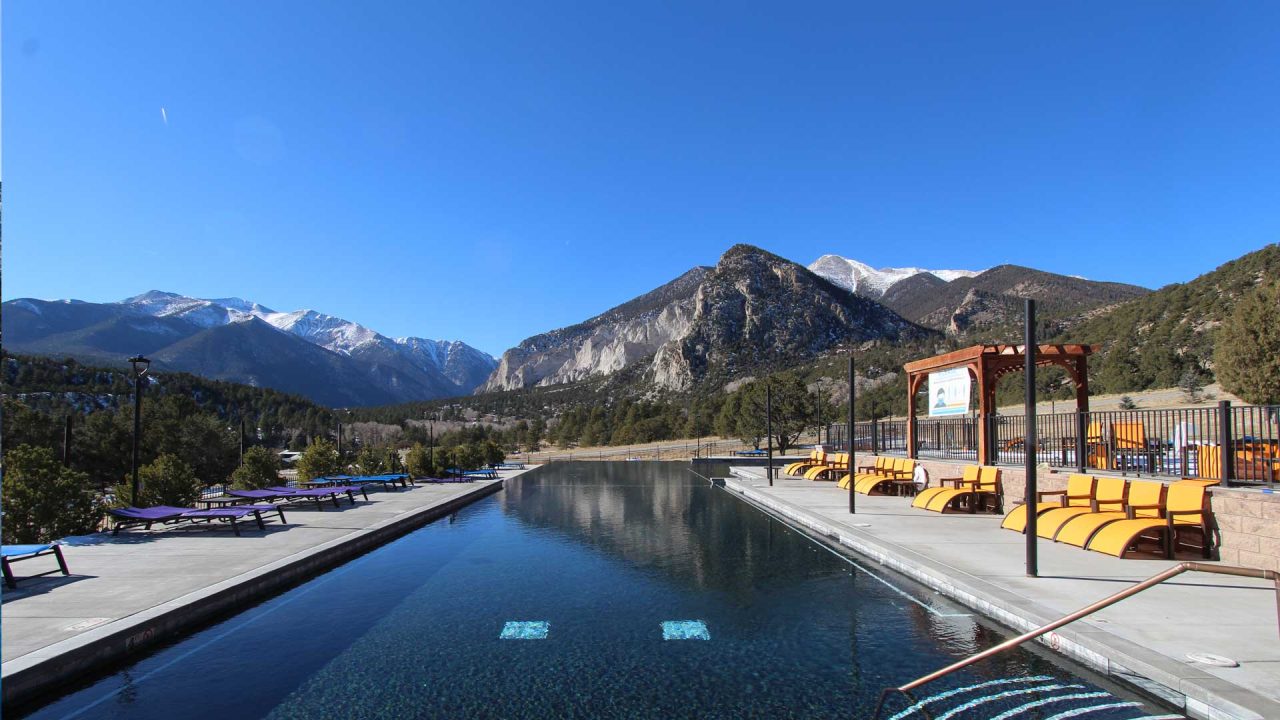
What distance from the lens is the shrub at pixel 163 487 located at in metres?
14.8

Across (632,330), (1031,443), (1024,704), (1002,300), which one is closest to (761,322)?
(1002,300)

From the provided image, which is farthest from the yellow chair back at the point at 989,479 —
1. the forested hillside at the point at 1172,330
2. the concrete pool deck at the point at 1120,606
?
the forested hillside at the point at 1172,330

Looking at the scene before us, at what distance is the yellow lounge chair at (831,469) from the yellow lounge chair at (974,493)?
8.58 meters

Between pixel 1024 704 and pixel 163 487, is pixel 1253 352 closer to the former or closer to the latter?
pixel 1024 704

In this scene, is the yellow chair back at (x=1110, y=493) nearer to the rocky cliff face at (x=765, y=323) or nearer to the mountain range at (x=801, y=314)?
the mountain range at (x=801, y=314)

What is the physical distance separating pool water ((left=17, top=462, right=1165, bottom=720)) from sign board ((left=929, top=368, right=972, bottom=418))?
339 inches

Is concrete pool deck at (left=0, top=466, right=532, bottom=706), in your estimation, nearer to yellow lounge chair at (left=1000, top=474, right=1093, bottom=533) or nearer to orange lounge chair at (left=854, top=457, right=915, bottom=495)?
yellow lounge chair at (left=1000, top=474, right=1093, bottom=533)

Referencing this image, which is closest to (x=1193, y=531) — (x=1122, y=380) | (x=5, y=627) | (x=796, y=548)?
(x=796, y=548)

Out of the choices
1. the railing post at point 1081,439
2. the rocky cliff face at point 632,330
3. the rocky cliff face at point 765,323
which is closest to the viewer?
the railing post at point 1081,439

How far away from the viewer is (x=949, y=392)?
1911 cm

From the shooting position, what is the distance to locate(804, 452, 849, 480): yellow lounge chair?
24.0 m

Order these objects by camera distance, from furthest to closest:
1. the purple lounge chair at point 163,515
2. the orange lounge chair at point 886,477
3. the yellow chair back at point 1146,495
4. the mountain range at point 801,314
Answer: the mountain range at point 801,314 → the orange lounge chair at point 886,477 → the purple lounge chair at point 163,515 → the yellow chair back at point 1146,495

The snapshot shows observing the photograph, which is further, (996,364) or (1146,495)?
(996,364)

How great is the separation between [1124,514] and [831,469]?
1445 centimetres
